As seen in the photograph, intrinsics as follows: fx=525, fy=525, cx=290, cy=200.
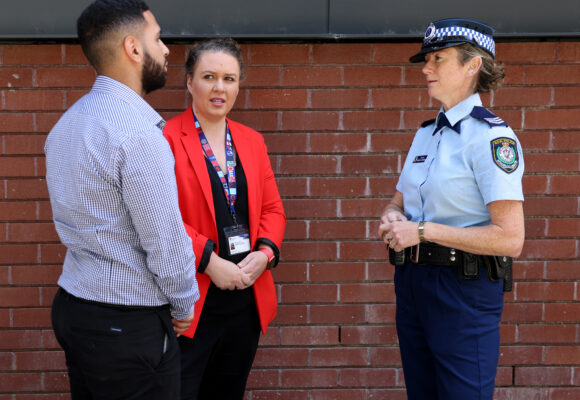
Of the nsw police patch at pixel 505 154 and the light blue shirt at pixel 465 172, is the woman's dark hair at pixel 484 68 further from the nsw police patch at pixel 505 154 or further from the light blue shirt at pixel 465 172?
the nsw police patch at pixel 505 154

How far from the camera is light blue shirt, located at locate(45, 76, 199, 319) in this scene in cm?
150

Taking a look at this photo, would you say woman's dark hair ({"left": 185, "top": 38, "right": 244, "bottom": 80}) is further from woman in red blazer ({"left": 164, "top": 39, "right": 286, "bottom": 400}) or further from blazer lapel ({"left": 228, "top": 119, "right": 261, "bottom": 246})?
blazer lapel ({"left": 228, "top": 119, "right": 261, "bottom": 246})

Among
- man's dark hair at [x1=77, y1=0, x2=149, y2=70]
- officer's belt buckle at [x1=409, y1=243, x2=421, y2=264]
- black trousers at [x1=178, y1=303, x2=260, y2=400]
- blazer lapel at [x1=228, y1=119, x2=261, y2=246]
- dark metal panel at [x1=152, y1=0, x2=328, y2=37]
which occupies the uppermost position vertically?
dark metal panel at [x1=152, y1=0, x2=328, y2=37]

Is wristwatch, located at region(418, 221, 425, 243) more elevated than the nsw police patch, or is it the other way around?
the nsw police patch

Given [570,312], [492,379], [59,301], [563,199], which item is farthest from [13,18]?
[570,312]

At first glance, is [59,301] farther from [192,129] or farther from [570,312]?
[570,312]

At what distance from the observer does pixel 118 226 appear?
155 cm

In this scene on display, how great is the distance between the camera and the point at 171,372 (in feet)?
5.41

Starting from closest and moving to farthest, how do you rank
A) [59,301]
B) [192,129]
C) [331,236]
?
[59,301] < [192,129] < [331,236]

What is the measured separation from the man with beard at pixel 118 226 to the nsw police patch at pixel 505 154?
1072 mm

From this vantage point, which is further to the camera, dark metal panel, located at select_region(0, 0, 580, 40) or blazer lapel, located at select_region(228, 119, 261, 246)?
dark metal panel, located at select_region(0, 0, 580, 40)

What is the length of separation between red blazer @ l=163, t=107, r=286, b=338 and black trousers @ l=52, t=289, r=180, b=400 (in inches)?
18.8

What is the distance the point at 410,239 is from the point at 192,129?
1.00 metres

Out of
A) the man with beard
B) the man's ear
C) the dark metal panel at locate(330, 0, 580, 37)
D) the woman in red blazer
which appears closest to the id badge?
the woman in red blazer
